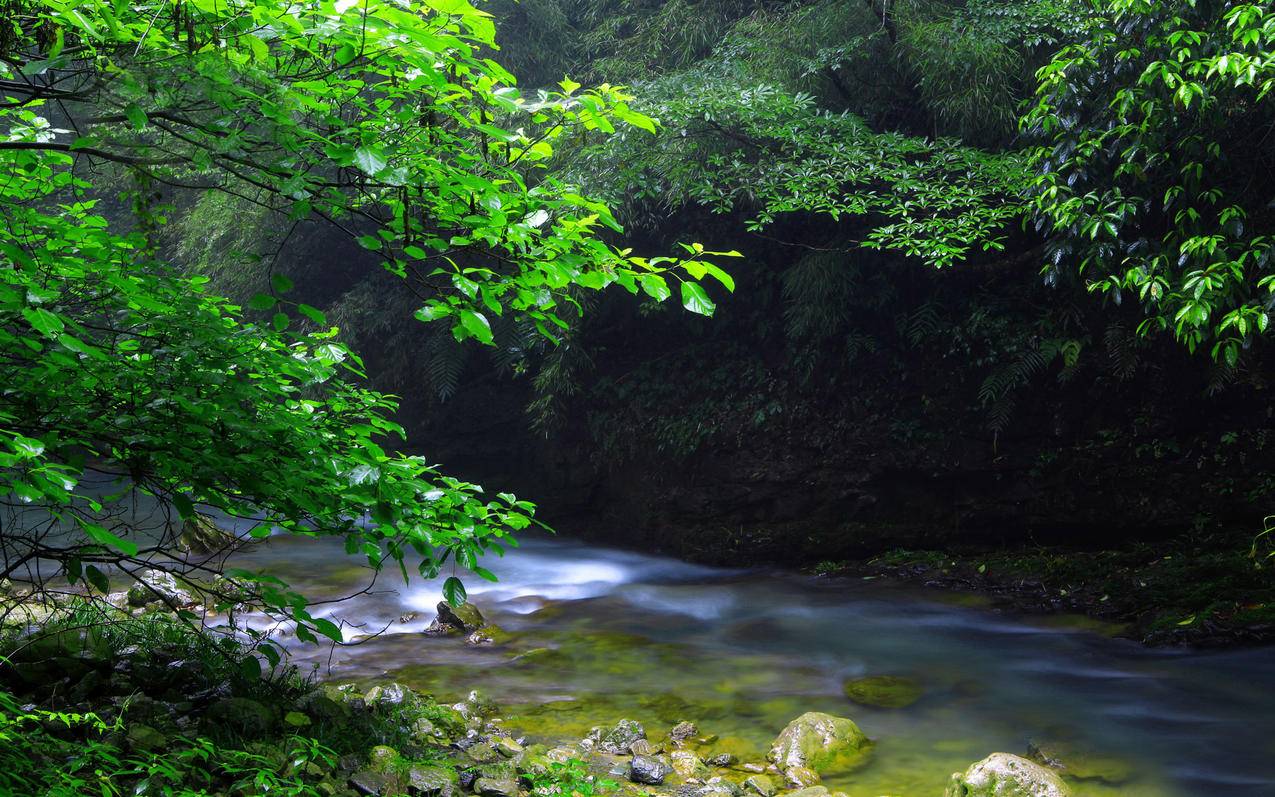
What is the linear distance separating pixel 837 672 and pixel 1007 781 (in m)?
2.44

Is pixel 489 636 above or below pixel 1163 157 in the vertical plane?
below

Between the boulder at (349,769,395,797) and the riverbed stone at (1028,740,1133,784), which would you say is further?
the riverbed stone at (1028,740,1133,784)

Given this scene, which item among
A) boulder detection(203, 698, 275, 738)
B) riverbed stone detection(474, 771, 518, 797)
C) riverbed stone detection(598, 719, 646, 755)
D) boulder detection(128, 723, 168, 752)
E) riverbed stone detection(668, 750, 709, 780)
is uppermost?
boulder detection(128, 723, 168, 752)

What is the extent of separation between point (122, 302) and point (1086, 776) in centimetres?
512

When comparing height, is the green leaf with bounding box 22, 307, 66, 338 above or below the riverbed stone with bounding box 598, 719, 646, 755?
above

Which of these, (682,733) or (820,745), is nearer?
(820,745)

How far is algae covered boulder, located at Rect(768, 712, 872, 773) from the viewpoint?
15.9ft

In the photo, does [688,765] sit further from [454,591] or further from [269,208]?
[269,208]

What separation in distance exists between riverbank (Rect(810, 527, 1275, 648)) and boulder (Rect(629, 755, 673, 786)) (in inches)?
172

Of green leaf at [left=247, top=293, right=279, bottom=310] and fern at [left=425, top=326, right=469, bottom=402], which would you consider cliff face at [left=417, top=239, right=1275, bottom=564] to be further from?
green leaf at [left=247, top=293, right=279, bottom=310]

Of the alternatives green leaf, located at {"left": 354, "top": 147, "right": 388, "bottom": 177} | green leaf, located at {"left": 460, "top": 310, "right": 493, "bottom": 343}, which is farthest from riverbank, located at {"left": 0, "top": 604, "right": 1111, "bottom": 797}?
green leaf, located at {"left": 354, "top": 147, "right": 388, "bottom": 177}

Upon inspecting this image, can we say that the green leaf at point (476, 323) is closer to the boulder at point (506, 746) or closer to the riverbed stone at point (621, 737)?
the boulder at point (506, 746)

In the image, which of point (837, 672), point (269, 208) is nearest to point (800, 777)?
point (837, 672)

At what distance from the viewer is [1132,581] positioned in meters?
7.57
